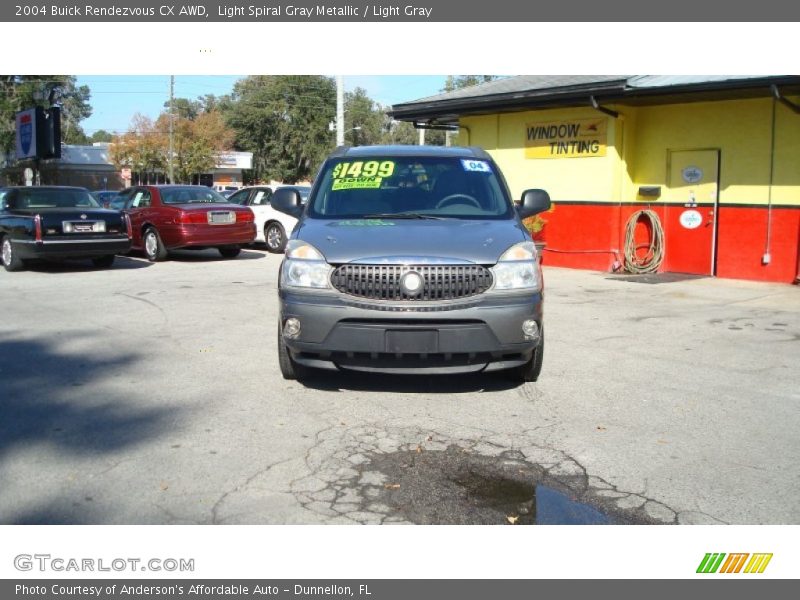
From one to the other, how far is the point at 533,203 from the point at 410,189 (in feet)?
3.71

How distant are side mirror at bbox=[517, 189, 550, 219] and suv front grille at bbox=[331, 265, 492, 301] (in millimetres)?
1672

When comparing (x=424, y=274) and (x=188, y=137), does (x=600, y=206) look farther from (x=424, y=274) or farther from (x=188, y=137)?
(x=188, y=137)

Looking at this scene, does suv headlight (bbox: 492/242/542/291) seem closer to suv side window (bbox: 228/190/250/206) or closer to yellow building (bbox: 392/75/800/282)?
yellow building (bbox: 392/75/800/282)

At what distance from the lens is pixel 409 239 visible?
569 cm

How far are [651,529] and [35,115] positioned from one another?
2797 centimetres

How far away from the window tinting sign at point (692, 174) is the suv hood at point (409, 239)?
9207mm

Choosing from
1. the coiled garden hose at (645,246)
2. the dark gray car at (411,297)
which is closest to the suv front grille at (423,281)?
the dark gray car at (411,297)

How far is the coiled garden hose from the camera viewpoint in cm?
1453

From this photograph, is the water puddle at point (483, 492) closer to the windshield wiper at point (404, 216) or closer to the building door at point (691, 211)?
the windshield wiper at point (404, 216)

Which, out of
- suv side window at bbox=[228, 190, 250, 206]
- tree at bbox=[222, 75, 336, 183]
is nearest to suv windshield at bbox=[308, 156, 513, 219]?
suv side window at bbox=[228, 190, 250, 206]

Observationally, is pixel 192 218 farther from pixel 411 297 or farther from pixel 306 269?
pixel 411 297

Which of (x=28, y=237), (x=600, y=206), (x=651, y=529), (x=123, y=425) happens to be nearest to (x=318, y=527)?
(x=651, y=529)

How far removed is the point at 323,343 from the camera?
17.9 ft

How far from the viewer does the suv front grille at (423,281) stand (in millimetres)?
5449
